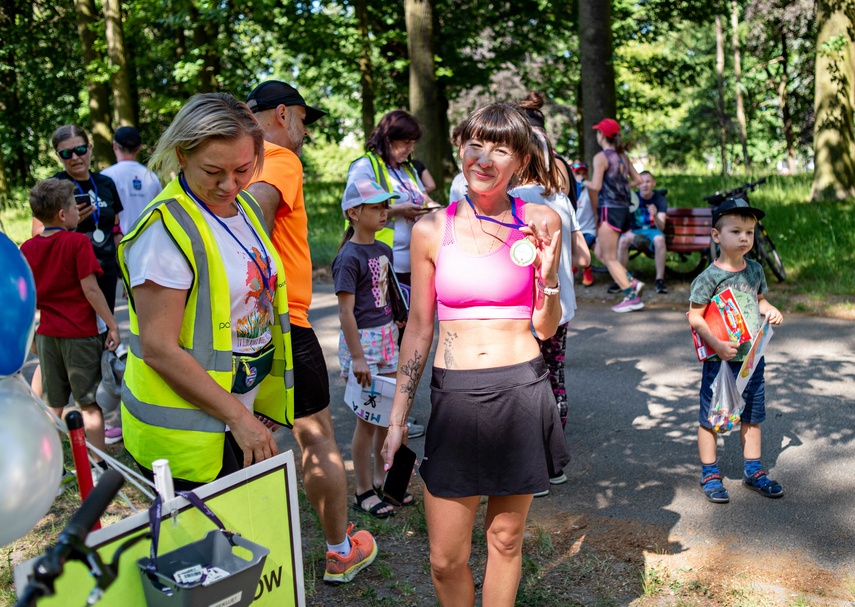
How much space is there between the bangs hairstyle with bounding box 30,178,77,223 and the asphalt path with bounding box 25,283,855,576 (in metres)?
2.16

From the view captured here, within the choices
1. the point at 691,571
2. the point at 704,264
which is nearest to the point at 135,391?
the point at 691,571

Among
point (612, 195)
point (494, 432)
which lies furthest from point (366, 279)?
point (612, 195)

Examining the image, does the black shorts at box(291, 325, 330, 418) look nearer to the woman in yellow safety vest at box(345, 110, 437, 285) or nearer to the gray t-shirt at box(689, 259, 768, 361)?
the woman in yellow safety vest at box(345, 110, 437, 285)

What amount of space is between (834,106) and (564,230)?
10353mm

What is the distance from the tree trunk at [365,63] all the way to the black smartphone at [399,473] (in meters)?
16.0

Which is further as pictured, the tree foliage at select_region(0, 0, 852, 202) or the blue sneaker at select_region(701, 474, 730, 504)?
the tree foliage at select_region(0, 0, 852, 202)

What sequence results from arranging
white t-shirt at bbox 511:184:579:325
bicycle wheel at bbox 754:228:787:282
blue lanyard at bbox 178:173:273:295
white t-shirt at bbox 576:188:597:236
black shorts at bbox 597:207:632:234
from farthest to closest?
white t-shirt at bbox 576:188:597:236
black shorts at bbox 597:207:632:234
bicycle wheel at bbox 754:228:787:282
white t-shirt at bbox 511:184:579:325
blue lanyard at bbox 178:173:273:295

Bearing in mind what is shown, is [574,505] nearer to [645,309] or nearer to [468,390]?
[468,390]

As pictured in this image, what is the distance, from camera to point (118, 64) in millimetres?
18109

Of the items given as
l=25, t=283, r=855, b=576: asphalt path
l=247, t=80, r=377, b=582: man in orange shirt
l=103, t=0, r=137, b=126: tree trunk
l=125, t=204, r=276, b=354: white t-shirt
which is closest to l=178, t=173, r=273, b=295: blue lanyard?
l=125, t=204, r=276, b=354: white t-shirt

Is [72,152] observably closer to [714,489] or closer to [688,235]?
[714,489]

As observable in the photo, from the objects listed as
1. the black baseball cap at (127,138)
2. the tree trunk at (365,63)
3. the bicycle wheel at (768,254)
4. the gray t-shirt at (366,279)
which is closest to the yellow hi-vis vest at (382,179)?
the gray t-shirt at (366,279)

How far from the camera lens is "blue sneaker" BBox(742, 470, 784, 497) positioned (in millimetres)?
4598

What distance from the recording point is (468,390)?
295cm
